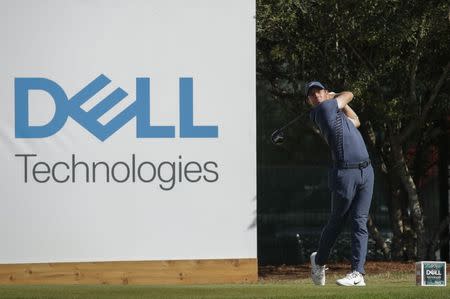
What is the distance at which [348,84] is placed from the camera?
1486 centimetres

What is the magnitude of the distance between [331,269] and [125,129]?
24.9 ft

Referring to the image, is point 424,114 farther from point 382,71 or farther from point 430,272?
point 430,272

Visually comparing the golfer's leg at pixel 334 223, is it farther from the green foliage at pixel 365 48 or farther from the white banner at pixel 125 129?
the green foliage at pixel 365 48

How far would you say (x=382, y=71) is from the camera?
15.0m

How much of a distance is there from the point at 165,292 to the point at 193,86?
2703 millimetres

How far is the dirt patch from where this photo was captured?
15.5 metres

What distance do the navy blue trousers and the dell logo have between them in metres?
1.74

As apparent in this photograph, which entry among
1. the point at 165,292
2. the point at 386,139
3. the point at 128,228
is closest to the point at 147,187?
the point at 128,228

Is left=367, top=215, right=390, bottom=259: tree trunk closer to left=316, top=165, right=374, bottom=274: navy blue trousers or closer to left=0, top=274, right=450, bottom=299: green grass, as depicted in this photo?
left=316, top=165, right=374, bottom=274: navy blue trousers

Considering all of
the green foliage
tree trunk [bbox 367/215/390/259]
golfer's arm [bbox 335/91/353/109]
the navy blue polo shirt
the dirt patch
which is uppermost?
the green foliage

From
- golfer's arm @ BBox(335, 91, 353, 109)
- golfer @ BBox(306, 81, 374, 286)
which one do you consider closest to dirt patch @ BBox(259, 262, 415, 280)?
golfer @ BBox(306, 81, 374, 286)

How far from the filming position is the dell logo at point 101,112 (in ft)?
31.1

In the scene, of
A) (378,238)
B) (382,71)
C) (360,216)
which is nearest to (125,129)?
(360,216)

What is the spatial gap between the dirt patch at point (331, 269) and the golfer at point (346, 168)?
6.86 meters
